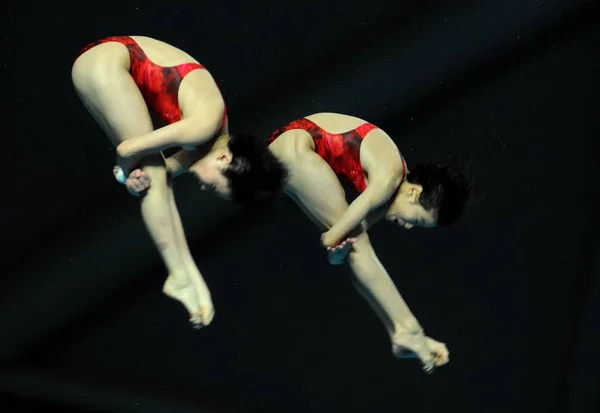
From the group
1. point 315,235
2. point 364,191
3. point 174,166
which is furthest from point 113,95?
point 315,235

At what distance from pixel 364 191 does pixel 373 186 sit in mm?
22

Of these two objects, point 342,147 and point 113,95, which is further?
point 342,147

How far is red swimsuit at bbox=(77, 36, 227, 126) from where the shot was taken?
67.9 inches

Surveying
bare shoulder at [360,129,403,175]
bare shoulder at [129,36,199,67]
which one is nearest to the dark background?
bare shoulder at [129,36,199,67]

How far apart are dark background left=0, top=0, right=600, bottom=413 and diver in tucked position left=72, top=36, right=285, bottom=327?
0.57 m

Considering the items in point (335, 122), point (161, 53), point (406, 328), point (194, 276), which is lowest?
point (406, 328)

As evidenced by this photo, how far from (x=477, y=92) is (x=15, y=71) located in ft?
3.80

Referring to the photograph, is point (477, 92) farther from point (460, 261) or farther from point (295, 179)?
point (295, 179)

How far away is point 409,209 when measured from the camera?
1.83 meters

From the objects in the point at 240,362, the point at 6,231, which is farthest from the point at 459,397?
the point at 6,231

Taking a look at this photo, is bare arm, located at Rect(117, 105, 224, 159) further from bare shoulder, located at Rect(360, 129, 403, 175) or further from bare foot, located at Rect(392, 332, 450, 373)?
bare foot, located at Rect(392, 332, 450, 373)

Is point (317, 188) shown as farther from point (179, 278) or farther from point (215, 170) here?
point (179, 278)

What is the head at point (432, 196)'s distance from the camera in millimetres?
1812

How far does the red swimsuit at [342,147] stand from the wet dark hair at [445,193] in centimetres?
5
